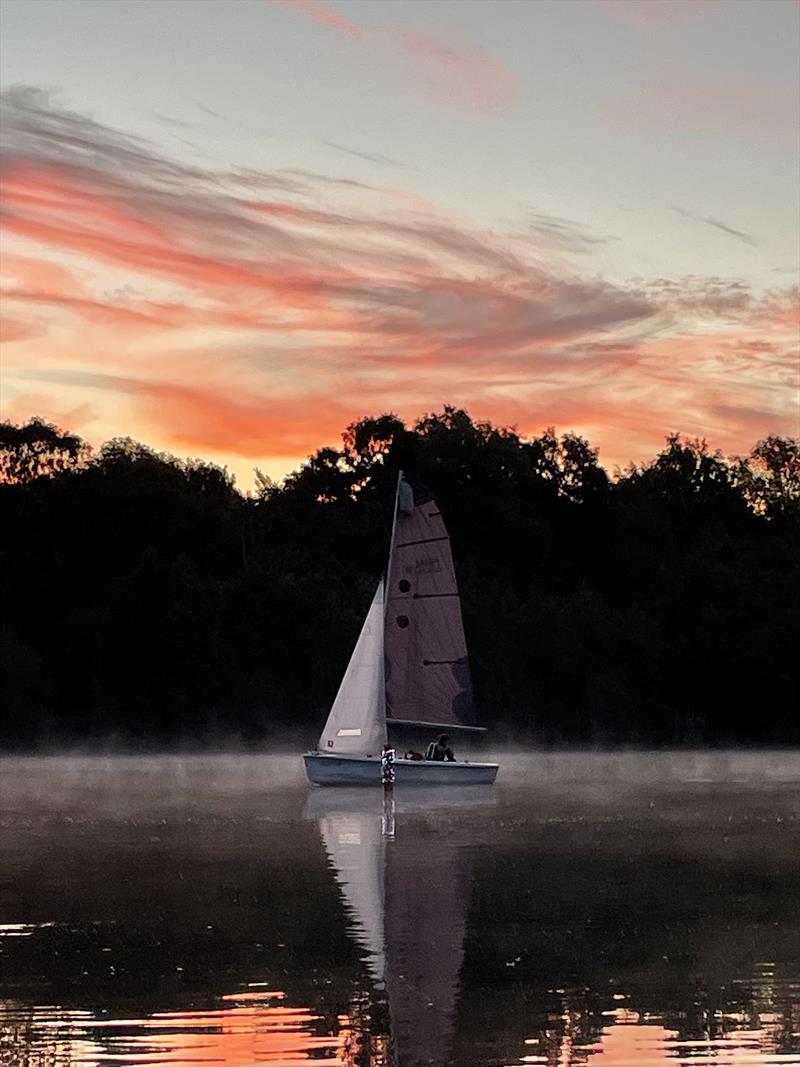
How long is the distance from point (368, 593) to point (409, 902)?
84038 mm

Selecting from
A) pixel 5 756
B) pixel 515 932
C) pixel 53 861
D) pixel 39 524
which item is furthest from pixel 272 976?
pixel 39 524

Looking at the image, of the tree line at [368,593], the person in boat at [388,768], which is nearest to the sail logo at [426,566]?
the person in boat at [388,768]

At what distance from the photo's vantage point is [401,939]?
23.8 meters

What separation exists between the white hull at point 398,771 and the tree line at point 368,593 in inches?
1753

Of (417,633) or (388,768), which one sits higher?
(417,633)

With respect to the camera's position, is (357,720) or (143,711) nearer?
(357,720)

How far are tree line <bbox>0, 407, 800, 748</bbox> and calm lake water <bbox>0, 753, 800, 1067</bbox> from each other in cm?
5861

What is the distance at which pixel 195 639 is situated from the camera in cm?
10769

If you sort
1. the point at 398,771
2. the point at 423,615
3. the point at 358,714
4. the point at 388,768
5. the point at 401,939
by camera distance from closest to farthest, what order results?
the point at 401,939 → the point at 388,768 → the point at 398,771 → the point at 358,714 → the point at 423,615

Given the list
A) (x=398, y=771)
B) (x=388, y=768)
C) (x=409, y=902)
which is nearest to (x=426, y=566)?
(x=398, y=771)

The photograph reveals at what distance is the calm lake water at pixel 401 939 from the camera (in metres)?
17.4

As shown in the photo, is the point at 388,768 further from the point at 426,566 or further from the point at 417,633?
the point at 426,566

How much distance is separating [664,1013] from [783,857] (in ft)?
55.4

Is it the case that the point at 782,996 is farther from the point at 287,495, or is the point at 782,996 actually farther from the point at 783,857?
the point at 287,495
